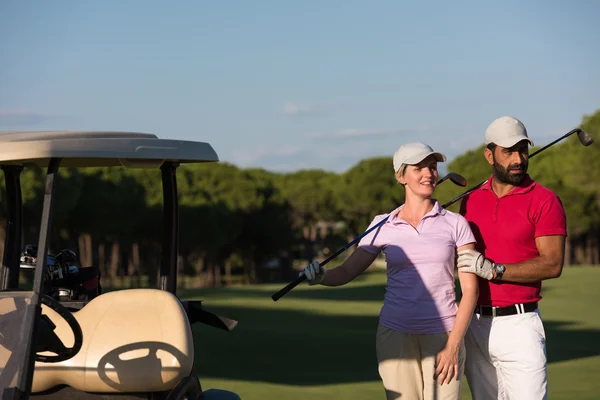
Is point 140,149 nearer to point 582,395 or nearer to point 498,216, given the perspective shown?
point 498,216

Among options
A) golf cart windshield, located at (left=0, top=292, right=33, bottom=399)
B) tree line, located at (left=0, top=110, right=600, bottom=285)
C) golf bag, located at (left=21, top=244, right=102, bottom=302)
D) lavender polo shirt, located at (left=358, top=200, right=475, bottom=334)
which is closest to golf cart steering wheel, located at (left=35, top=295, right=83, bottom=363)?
golf cart windshield, located at (left=0, top=292, right=33, bottom=399)

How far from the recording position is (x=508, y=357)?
523 cm

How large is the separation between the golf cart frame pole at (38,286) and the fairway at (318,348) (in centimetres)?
748

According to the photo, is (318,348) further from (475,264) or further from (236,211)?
(236,211)

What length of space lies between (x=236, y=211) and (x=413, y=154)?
69137 mm

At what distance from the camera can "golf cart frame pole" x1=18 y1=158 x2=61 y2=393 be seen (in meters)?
4.12

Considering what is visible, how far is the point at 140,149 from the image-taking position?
4598 millimetres

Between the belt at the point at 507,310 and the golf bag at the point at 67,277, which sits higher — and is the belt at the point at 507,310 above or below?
below

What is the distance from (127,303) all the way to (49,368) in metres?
0.47

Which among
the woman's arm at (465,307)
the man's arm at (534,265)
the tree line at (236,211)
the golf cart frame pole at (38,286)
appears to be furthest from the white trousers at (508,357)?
the tree line at (236,211)

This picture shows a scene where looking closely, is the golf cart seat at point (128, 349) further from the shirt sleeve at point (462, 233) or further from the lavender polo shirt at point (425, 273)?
the shirt sleeve at point (462, 233)

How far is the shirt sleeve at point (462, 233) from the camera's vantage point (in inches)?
201

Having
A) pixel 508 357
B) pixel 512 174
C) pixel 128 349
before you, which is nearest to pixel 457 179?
pixel 512 174

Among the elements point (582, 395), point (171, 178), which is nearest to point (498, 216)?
point (171, 178)
